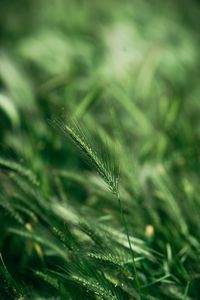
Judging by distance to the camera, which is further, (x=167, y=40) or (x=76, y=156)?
(x=167, y=40)

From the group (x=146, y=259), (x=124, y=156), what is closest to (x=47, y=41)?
(x=124, y=156)

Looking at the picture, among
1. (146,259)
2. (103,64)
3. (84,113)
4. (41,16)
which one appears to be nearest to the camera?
(146,259)

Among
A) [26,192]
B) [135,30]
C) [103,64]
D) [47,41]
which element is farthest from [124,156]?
[135,30]

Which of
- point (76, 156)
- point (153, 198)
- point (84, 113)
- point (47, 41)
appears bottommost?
point (153, 198)

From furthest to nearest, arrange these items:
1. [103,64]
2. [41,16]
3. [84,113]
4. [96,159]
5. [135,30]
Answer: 1. [41,16]
2. [135,30]
3. [103,64]
4. [84,113]
5. [96,159]

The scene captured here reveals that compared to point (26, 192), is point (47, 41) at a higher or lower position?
higher

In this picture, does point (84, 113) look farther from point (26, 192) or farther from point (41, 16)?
point (41, 16)

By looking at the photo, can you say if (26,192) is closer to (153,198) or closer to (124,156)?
(124,156)
